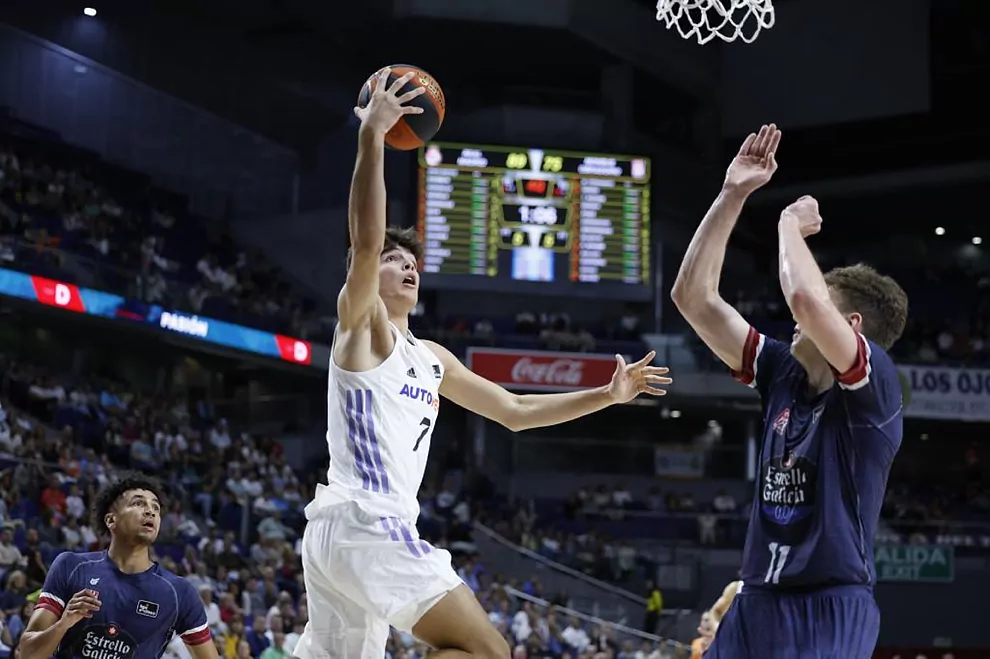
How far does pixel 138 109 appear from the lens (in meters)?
27.9

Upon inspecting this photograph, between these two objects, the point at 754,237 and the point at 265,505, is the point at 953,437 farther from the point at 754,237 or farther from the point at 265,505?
the point at 265,505

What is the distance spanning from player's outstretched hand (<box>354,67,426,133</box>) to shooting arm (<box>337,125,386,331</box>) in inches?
2.0

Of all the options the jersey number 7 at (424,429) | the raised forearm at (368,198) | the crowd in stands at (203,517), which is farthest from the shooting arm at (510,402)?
the crowd in stands at (203,517)

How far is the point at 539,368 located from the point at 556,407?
19544 mm

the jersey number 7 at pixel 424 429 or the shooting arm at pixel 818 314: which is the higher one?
the shooting arm at pixel 818 314

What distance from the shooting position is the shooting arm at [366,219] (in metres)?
4.81

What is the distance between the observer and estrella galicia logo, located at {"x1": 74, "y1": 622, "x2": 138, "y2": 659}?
6.49 m

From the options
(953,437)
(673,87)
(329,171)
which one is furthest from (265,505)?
(953,437)

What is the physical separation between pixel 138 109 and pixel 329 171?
4860mm

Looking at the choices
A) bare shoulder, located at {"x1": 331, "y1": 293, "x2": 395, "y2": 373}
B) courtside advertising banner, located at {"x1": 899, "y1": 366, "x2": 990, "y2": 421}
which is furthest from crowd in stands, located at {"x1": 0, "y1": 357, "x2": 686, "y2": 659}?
courtside advertising banner, located at {"x1": 899, "y1": 366, "x2": 990, "y2": 421}

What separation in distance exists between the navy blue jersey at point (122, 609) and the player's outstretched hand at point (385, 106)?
2927mm

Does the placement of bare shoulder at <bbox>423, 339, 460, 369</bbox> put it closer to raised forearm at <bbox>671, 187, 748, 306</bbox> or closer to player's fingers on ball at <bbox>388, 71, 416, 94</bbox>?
player's fingers on ball at <bbox>388, 71, 416, 94</bbox>

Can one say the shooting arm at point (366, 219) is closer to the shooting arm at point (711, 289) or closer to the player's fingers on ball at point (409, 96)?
the player's fingers on ball at point (409, 96)

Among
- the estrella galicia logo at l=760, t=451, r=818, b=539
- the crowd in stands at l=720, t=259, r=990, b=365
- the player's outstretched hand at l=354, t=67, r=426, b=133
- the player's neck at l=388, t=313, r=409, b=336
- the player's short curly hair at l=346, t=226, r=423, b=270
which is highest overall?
the crowd in stands at l=720, t=259, r=990, b=365
